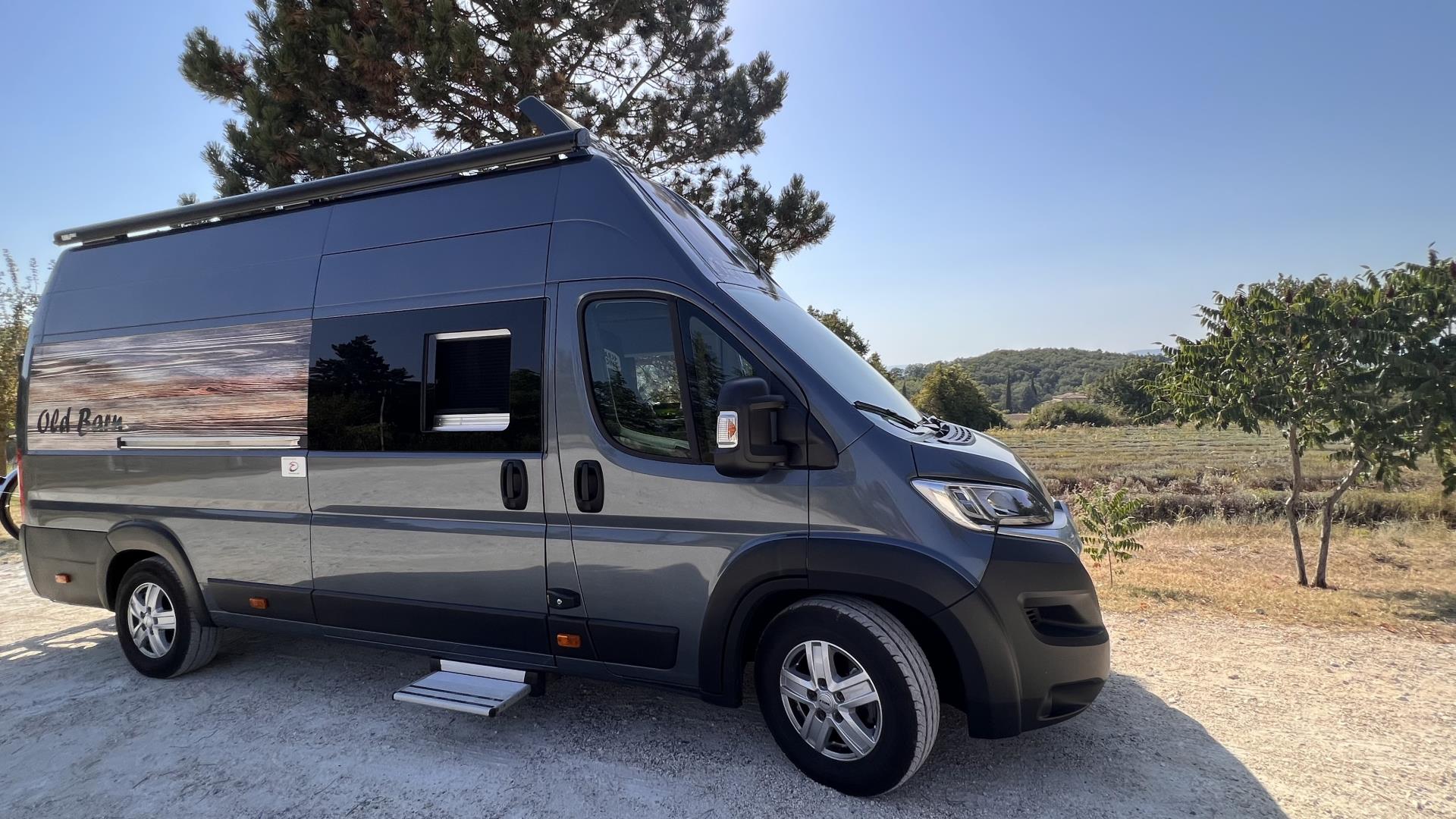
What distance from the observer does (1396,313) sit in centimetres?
739

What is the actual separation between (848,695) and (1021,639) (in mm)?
688

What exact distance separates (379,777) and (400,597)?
826 mm

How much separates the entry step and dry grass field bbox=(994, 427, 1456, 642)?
3796mm

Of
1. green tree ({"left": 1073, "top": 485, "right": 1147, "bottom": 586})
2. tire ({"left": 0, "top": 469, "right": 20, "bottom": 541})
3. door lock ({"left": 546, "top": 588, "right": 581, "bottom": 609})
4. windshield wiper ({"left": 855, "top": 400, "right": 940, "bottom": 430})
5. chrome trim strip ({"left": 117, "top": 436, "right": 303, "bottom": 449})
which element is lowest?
green tree ({"left": 1073, "top": 485, "right": 1147, "bottom": 586})

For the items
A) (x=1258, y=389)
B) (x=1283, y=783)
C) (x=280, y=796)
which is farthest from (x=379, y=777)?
(x=1258, y=389)

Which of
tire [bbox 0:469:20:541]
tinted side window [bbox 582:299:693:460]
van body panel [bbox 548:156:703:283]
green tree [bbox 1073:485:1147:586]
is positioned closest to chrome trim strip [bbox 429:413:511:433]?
tinted side window [bbox 582:299:693:460]

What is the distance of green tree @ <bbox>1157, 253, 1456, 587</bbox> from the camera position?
288 inches

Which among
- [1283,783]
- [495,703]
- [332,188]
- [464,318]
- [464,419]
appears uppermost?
[332,188]

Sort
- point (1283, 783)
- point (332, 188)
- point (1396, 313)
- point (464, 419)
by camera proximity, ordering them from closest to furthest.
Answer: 1. point (1283, 783)
2. point (464, 419)
3. point (332, 188)
4. point (1396, 313)

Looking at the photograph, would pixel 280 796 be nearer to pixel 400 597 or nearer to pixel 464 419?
pixel 400 597

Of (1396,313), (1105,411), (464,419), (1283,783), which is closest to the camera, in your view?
(1283,783)

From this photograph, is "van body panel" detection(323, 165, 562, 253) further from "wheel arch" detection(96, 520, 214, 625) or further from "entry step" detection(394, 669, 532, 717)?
"entry step" detection(394, 669, 532, 717)

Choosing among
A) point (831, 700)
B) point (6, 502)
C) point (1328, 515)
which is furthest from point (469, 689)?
point (1328, 515)

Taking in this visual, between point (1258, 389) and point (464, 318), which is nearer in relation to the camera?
point (464, 318)
